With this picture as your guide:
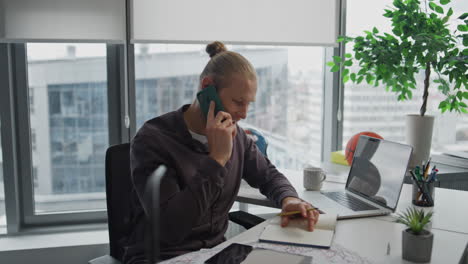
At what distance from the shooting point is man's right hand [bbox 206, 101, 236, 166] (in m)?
1.31

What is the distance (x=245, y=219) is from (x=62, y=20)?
4.61 feet

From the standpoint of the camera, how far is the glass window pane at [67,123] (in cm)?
237

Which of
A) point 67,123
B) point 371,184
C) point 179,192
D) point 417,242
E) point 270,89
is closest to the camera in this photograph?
point 417,242

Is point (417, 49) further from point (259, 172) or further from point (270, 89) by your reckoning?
point (259, 172)

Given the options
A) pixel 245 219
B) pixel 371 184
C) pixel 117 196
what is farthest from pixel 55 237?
pixel 371 184

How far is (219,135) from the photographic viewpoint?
133 cm

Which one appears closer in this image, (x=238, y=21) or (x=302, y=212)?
(x=302, y=212)

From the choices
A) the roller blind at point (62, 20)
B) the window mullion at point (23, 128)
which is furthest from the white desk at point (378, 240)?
the window mullion at point (23, 128)

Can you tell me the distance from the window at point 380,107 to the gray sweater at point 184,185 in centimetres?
138

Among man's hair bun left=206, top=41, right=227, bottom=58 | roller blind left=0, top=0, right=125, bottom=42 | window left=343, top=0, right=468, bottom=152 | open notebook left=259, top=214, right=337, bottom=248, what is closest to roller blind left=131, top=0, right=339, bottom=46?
roller blind left=0, top=0, right=125, bottom=42

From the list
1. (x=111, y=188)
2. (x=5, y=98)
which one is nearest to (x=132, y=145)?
(x=111, y=188)

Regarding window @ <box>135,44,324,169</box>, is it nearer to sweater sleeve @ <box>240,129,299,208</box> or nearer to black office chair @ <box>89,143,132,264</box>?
sweater sleeve @ <box>240,129,299,208</box>

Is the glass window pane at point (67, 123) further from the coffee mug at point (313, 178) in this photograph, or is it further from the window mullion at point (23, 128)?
the coffee mug at point (313, 178)

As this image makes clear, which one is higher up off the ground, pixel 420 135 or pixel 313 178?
pixel 420 135
